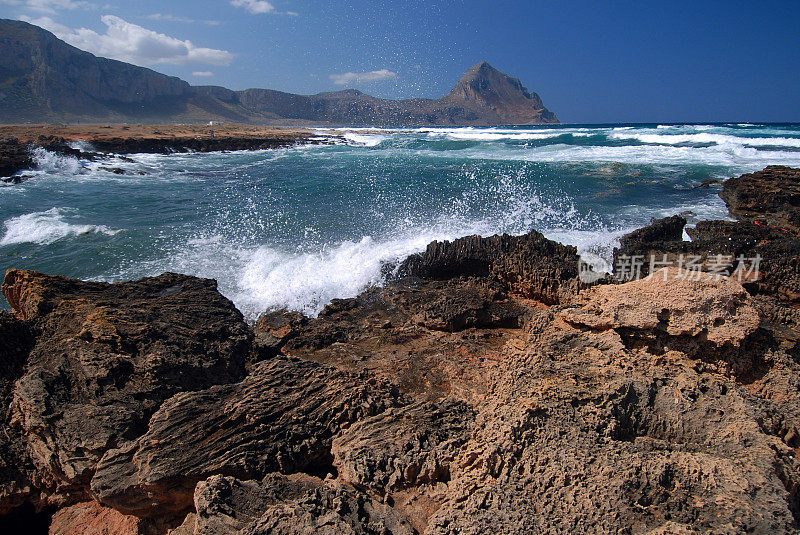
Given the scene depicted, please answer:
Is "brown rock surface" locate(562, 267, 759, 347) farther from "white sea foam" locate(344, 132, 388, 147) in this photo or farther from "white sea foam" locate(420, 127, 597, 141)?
"white sea foam" locate(420, 127, 597, 141)

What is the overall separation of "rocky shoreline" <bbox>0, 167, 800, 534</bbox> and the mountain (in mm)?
77564

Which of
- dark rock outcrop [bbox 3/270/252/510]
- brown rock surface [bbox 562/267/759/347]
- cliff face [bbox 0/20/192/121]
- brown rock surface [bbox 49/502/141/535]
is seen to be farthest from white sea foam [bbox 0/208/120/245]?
cliff face [bbox 0/20/192/121]

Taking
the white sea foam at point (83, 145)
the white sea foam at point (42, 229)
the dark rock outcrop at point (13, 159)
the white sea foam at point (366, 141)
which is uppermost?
the white sea foam at point (366, 141)

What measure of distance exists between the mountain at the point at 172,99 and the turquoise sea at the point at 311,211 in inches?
2495

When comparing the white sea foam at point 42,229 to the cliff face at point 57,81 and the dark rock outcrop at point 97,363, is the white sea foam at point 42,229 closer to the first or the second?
the dark rock outcrop at point 97,363

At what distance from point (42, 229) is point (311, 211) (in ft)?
20.9

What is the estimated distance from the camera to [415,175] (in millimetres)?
18109

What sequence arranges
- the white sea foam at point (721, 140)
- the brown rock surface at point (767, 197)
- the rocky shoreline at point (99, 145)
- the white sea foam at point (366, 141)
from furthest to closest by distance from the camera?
1. the white sea foam at point (366, 141)
2. the white sea foam at point (721, 140)
3. the rocky shoreline at point (99, 145)
4. the brown rock surface at point (767, 197)

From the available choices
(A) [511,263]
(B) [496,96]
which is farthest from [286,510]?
(B) [496,96]

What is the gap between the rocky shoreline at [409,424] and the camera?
180 centimetres

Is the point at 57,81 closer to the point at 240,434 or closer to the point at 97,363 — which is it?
the point at 97,363

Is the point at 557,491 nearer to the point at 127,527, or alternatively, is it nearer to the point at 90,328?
the point at 127,527

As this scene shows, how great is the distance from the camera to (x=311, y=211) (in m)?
11.7

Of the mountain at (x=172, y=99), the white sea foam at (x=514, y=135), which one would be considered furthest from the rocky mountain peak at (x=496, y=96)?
the white sea foam at (x=514, y=135)
